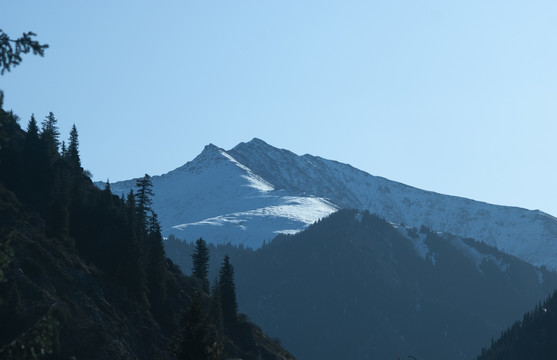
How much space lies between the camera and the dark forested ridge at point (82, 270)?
8700 cm

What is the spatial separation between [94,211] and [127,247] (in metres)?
10.9

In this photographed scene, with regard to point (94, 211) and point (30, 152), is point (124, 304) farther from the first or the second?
point (30, 152)

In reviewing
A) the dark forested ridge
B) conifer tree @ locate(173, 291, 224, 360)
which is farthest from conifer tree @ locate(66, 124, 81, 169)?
conifer tree @ locate(173, 291, 224, 360)

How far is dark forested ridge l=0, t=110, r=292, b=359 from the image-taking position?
8700 centimetres

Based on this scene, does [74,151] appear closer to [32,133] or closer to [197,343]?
[32,133]

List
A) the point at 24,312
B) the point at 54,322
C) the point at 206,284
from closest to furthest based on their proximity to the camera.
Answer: the point at 54,322
the point at 24,312
the point at 206,284

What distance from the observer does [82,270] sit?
102 m

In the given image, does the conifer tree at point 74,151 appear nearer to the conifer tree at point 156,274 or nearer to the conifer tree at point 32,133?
the conifer tree at point 32,133

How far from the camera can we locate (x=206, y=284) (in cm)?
14925

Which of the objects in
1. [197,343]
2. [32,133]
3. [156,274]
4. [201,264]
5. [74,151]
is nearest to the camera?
[197,343]

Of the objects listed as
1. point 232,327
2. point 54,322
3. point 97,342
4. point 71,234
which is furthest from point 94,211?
point 54,322

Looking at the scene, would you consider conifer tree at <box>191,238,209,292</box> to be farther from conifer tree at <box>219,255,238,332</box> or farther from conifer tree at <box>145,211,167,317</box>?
conifer tree at <box>145,211,167,317</box>

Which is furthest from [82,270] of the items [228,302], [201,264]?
[201,264]

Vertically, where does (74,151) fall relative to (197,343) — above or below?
above
